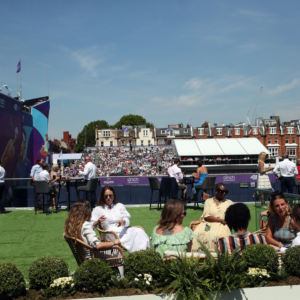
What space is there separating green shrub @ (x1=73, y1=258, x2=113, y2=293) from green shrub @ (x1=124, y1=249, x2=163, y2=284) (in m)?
0.20

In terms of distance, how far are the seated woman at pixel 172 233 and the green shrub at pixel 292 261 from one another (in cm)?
103

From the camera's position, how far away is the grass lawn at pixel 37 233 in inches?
228

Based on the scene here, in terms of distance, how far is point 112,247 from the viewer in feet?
11.9

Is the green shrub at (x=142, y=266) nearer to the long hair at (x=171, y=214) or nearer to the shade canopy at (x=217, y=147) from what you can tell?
the long hair at (x=171, y=214)

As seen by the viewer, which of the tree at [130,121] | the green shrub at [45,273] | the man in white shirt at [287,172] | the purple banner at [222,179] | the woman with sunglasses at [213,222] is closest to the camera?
the green shrub at [45,273]

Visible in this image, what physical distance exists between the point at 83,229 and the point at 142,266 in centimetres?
89

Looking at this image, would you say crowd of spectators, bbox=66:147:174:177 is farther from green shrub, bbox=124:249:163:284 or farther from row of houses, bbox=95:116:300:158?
green shrub, bbox=124:249:163:284

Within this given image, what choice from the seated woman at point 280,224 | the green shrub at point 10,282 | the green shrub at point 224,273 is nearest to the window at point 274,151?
the seated woman at point 280,224

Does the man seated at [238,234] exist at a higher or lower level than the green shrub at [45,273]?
higher

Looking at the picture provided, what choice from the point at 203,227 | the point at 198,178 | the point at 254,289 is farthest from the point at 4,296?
the point at 198,178

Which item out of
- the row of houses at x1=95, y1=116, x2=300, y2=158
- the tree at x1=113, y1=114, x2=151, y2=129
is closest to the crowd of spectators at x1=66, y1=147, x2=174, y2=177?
the row of houses at x1=95, y1=116, x2=300, y2=158

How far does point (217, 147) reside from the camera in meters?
51.1

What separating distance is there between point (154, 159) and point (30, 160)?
105 ft

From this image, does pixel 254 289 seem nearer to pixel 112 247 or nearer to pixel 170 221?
pixel 170 221
